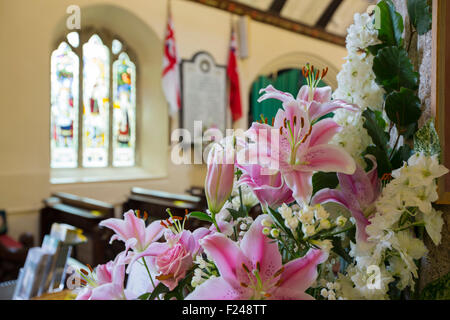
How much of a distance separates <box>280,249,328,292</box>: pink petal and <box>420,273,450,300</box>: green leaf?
20cm

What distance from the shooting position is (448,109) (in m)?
0.64

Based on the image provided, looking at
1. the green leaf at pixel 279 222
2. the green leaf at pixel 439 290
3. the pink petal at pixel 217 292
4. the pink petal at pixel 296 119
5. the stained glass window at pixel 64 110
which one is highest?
the stained glass window at pixel 64 110

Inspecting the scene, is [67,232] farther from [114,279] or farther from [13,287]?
[114,279]

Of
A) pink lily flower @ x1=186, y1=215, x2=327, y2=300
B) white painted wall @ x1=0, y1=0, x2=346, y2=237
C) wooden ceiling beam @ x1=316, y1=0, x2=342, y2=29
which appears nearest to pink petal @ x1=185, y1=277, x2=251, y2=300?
pink lily flower @ x1=186, y1=215, x2=327, y2=300

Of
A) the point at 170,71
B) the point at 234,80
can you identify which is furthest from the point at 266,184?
the point at 234,80

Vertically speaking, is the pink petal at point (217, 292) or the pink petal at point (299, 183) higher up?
the pink petal at point (299, 183)

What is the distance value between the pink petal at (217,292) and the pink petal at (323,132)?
217 mm

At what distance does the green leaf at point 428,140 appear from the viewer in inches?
23.4

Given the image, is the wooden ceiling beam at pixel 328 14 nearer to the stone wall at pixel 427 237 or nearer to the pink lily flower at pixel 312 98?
the stone wall at pixel 427 237

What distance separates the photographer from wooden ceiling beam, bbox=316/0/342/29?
25.5 feet

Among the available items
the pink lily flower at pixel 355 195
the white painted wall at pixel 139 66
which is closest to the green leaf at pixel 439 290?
the pink lily flower at pixel 355 195
